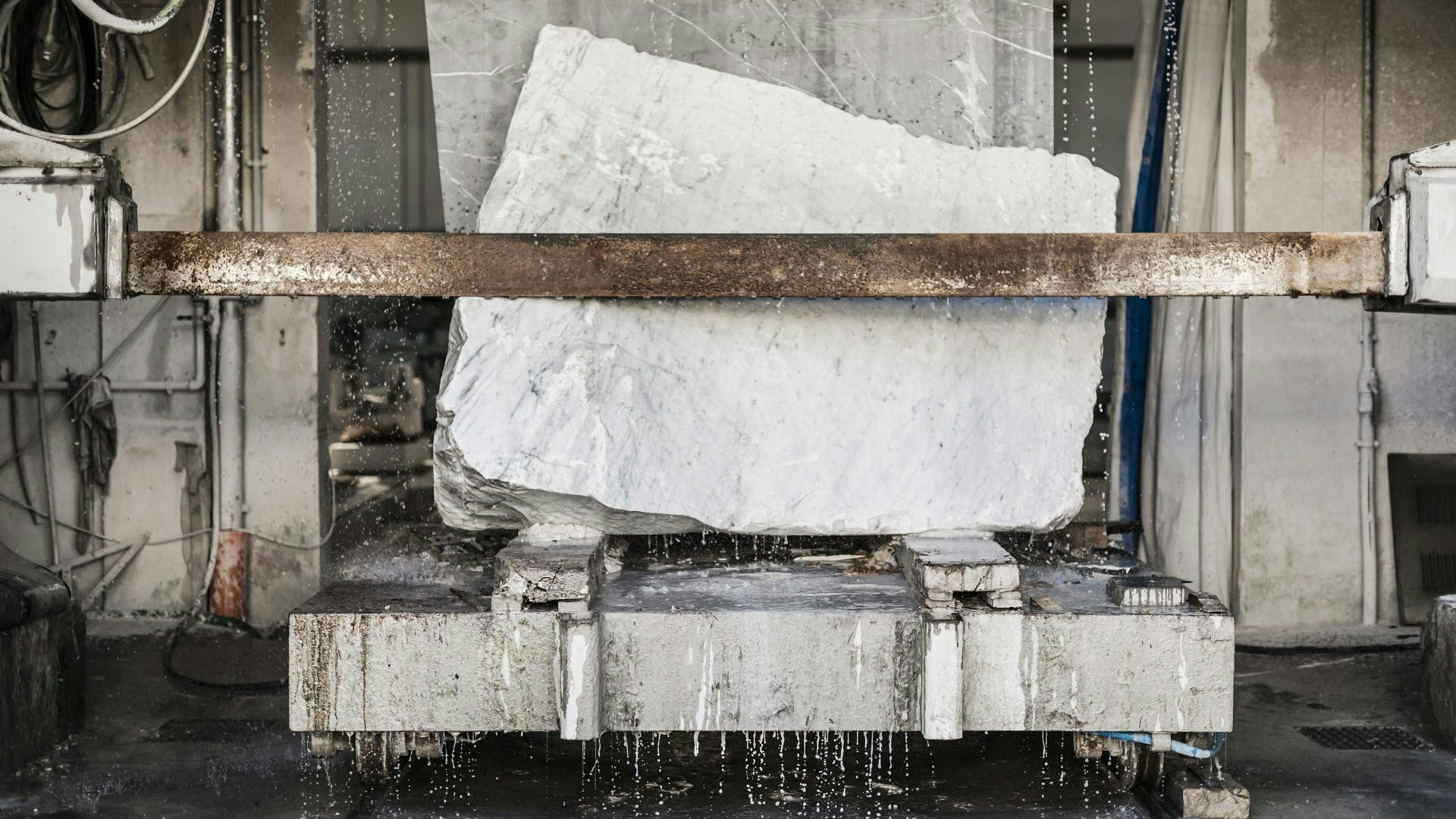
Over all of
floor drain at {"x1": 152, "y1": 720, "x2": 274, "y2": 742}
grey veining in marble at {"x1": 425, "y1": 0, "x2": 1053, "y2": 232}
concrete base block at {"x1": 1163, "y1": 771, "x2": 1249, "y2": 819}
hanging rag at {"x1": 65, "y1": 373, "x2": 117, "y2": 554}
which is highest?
grey veining in marble at {"x1": 425, "y1": 0, "x2": 1053, "y2": 232}

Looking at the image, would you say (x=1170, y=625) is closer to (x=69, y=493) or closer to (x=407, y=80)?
(x=69, y=493)

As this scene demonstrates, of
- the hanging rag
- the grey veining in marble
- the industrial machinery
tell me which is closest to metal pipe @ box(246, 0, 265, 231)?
the hanging rag

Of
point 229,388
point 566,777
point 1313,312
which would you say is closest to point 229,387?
point 229,388

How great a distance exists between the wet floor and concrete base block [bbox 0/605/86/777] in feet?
0.28

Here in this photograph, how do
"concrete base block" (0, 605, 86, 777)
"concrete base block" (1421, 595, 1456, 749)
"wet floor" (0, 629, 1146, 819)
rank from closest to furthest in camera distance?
"wet floor" (0, 629, 1146, 819) → "concrete base block" (0, 605, 86, 777) → "concrete base block" (1421, 595, 1456, 749)

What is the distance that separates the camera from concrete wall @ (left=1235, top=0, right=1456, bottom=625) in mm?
5836

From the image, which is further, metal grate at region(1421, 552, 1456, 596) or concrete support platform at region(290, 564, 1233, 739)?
metal grate at region(1421, 552, 1456, 596)

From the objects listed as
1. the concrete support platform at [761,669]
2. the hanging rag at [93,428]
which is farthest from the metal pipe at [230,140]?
the concrete support platform at [761,669]

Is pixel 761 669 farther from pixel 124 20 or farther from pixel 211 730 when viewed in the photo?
pixel 124 20

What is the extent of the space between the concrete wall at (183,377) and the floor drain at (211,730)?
1.17 metres

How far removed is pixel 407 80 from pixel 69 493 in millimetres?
5860

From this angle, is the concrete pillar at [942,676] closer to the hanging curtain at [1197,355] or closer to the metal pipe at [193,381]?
the hanging curtain at [1197,355]

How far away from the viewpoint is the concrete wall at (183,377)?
5980mm

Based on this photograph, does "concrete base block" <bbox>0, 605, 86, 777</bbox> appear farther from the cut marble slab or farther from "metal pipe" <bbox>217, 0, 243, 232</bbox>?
the cut marble slab
